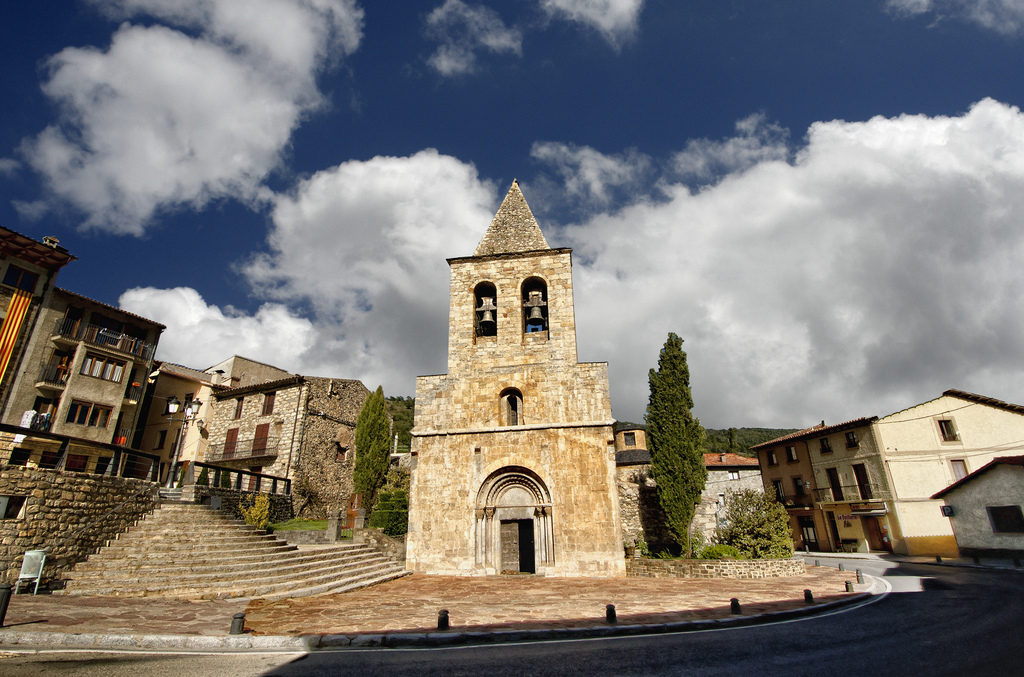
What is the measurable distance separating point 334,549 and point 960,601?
1645 centimetres

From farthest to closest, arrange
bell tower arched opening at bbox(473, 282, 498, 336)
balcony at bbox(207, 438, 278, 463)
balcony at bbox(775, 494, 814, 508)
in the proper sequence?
balcony at bbox(775, 494, 814, 508), balcony at bbox(207, 438, 278, 463), bell tower arched opening at bbox(473, 282, 498, 336)

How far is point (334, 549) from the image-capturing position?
15.5m

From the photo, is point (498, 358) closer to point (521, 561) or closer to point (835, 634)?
point (521, 561)

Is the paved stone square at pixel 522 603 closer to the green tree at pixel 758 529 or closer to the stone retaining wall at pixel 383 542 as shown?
the green tree at pixel 758 529

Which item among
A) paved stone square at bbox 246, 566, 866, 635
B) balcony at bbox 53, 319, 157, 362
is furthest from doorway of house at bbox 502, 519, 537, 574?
balcony at bbox 53, 319, 157, 362

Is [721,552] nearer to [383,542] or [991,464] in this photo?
[383,542]

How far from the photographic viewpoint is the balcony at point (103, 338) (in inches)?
937

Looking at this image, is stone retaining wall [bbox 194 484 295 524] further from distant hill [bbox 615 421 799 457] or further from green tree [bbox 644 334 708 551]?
distant hill [bbox 615 421 799 457]

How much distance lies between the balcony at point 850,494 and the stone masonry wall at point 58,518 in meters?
32.8

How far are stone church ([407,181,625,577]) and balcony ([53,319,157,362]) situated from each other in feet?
64.9

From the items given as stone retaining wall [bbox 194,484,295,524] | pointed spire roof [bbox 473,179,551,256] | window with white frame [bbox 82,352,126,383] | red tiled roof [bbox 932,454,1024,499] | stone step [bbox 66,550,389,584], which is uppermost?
pointed spire roof [bbox 473,179,551,256]

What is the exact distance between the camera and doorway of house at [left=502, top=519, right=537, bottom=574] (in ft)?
55.1

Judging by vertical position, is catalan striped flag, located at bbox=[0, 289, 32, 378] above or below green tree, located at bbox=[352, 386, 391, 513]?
above

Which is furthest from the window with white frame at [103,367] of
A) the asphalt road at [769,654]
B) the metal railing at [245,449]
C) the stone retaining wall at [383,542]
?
the asphalt road at [769,654]
